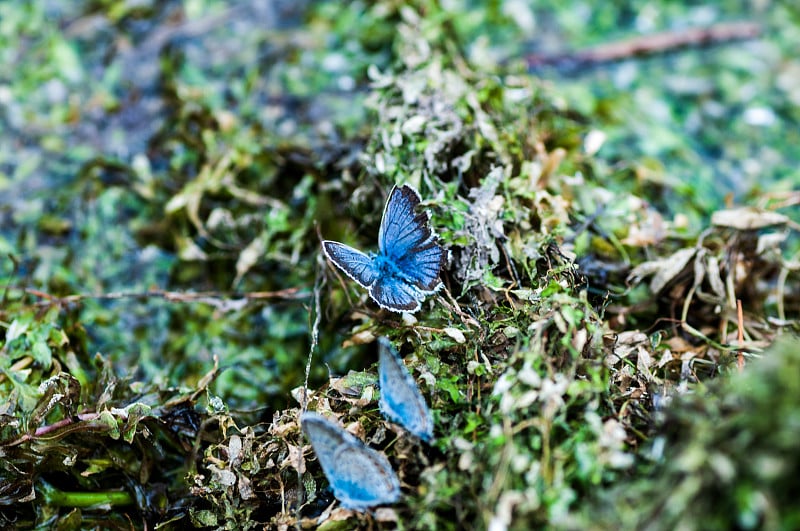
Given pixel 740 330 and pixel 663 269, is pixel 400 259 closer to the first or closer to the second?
pixel 663 269

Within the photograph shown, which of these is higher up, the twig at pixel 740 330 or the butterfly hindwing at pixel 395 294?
the butterfly hindwing at pixel 395 294

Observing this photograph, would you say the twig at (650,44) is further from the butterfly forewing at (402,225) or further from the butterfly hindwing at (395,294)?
the butterfly hindwing at (395,294)

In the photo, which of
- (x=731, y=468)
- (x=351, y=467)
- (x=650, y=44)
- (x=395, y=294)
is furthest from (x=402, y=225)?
(x=650, y=44)

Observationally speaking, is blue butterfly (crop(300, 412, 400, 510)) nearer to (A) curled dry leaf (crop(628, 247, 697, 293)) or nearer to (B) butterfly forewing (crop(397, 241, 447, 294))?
(B) butterfly forewing (crop(397, 241, 447, 294))

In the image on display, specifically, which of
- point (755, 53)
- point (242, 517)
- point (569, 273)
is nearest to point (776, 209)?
point (755, 53)

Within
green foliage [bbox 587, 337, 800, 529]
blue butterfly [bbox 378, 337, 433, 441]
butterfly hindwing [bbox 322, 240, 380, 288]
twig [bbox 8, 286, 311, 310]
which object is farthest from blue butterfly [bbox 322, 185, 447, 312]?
green foliage [bbox 587, 337, 800, 529]

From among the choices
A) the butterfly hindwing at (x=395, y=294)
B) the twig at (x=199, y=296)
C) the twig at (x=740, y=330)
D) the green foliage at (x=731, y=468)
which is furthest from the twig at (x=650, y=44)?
the green foliage at (x=731, y=468)

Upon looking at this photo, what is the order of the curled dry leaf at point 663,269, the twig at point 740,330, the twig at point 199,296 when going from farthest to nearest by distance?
1. the twig at point 199,296
2. the curled dry leaf at point 663,269
3. the twig at point 740,330
